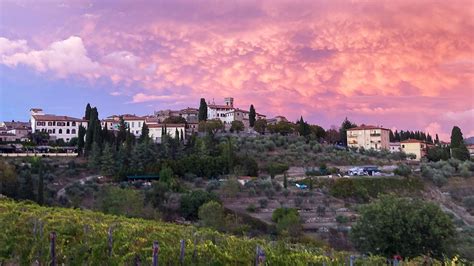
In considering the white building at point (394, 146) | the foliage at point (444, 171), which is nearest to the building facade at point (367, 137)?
the white building at point (394, 146)

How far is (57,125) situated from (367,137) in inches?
2030

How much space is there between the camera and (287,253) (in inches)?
309

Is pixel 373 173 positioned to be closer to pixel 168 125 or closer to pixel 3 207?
pixel 168 125

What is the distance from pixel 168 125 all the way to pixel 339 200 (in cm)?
3761

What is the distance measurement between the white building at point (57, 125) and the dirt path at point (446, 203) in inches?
1851

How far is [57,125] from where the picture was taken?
212ft

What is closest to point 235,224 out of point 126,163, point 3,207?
point 3,207

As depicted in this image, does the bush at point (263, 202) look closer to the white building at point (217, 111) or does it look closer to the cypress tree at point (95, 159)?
the cypress tree at point (95, 159)

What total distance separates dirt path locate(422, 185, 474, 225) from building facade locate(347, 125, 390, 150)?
3536 cm

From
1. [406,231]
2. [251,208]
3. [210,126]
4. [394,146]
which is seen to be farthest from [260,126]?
[406,231]

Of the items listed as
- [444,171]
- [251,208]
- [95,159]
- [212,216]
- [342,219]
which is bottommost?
[342,219]

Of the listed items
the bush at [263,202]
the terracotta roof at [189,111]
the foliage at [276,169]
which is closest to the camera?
the bush at [263,202]

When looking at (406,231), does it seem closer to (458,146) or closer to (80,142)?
(80,142)

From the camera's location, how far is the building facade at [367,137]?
77500 millimetres
